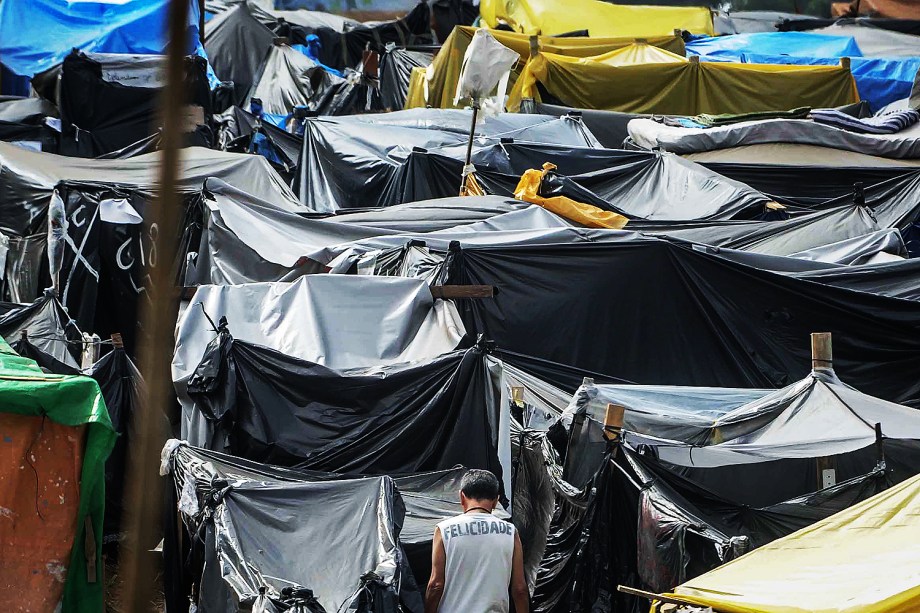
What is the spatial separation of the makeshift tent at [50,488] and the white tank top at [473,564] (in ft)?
7.52

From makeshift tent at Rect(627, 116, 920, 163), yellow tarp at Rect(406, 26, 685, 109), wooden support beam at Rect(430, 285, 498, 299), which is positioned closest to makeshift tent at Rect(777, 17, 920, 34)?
yellow tarp at Rect(406, 26, 685, 109)

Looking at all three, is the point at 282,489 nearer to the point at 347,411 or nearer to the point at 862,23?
the point at 347,411

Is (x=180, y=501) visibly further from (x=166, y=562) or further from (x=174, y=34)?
(x=174, y=34)

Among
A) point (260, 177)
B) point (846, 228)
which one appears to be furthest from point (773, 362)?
point (260, 177)

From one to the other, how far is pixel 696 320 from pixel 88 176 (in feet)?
21.7

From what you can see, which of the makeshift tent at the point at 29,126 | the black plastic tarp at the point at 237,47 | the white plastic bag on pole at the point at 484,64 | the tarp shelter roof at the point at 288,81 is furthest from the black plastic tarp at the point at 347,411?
the black plastic tarp at the point at 237,47

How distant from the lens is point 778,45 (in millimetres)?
21250

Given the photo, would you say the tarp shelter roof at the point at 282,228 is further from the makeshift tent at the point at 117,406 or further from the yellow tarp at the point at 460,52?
the yellow tarp at the point at 460,52

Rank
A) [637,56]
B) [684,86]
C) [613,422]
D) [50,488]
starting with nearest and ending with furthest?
[613,422], [50,488], [684,86], [637,56]

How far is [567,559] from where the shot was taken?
21.7 feet

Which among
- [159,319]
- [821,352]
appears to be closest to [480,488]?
[821,352]

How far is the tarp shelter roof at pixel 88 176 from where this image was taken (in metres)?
12.3

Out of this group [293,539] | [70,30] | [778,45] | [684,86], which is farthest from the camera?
[778,45]

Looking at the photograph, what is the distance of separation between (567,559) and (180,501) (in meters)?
2.12
